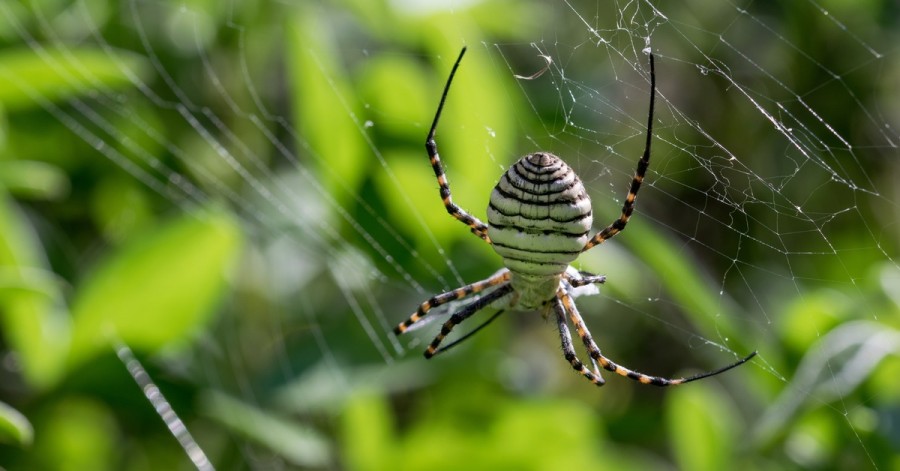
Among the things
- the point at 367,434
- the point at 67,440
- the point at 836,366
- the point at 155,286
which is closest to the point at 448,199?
the point at 367,434

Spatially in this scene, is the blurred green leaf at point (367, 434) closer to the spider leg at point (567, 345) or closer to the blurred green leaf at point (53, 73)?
the spider leg at point (567, 345)

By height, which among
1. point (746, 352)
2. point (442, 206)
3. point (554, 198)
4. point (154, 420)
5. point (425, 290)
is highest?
point (554, 198)

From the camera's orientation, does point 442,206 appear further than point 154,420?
No

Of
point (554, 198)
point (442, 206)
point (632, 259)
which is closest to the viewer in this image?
point (554, 198)

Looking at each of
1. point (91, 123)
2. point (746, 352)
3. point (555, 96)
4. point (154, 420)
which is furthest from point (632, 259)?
point (91, 123)

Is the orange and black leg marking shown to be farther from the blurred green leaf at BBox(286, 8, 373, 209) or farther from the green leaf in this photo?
the green leaf

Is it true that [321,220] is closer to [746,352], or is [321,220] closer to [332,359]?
[332,359]
